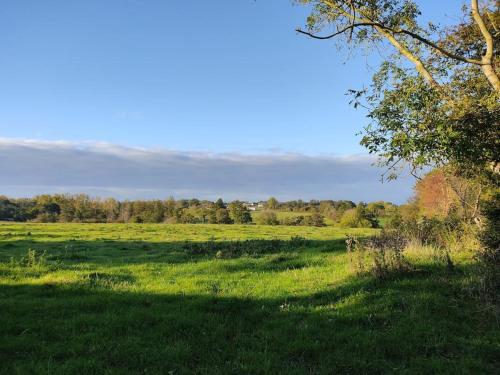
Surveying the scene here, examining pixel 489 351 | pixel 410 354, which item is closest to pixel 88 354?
pixel 410 354

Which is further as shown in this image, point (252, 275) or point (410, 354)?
point (252, 275)

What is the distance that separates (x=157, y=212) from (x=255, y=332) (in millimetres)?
86790

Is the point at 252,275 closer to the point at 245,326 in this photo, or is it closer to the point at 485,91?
the point at 245,326

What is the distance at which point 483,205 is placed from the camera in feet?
59.6

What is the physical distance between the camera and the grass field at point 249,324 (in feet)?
21.1

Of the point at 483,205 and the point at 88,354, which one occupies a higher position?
the point at 483,205

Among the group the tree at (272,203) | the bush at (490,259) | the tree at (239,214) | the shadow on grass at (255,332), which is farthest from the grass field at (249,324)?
the tree at (272,203)

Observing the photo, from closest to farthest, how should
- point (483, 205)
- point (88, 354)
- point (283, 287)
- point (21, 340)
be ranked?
point (88, 354)
point (21, 340)
point (283, 287)
point (483, 205)

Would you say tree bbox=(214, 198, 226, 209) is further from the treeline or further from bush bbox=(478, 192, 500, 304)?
bush bbox=(478, 192, 500, 304)

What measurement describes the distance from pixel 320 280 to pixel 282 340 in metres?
5.01

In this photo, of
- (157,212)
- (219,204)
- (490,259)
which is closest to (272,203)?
(219,204)

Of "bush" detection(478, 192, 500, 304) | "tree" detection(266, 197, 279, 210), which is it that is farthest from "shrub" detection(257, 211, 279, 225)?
"bush" detection(478, 192, 500, 304)

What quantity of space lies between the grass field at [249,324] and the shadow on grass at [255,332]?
25 millimetres

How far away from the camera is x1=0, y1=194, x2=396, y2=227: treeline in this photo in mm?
84938
